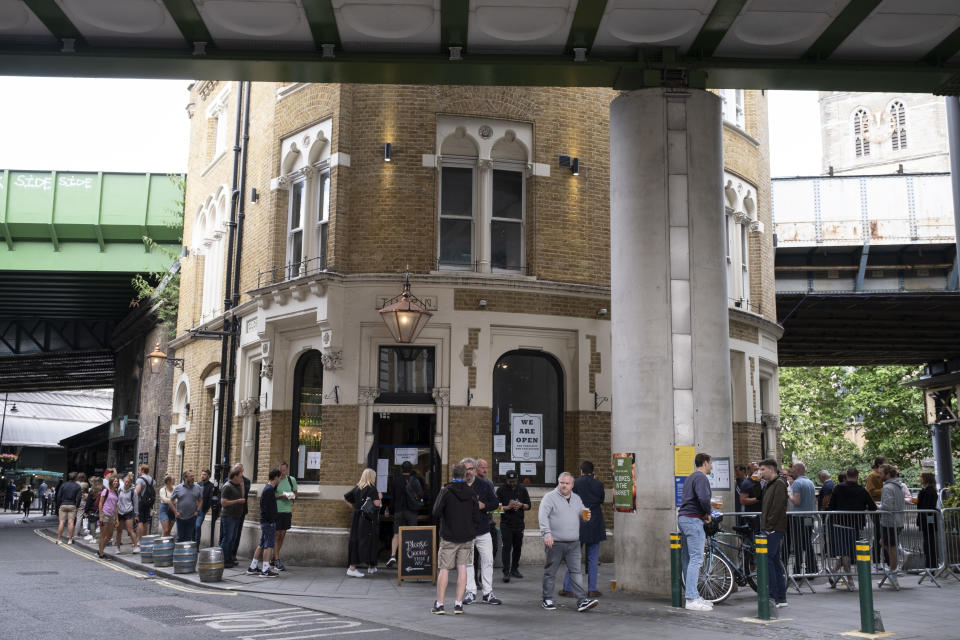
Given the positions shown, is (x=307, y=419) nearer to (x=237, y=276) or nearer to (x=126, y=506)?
Answer: (x=237, y=276)

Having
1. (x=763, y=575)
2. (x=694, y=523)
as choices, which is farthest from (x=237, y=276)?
(x=763, y=575)

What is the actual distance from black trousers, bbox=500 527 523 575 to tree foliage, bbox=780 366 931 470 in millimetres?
36415

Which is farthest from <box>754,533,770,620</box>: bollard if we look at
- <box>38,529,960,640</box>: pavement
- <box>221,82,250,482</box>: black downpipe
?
<box>221,82,250,482</box>: black downpipe

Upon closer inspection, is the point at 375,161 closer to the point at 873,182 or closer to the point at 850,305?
the point at 850,305

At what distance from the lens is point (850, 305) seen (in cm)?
2756

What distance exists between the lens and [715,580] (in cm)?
1197

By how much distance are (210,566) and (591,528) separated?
6.08 meters

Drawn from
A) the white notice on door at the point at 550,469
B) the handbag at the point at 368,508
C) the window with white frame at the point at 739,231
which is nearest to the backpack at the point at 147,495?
the handbag at the point at 368,508

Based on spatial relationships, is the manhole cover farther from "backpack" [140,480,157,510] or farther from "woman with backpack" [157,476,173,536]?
"backpack" [140,480,157,510]

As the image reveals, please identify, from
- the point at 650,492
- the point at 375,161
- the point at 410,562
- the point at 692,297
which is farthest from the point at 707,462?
the point at 375,161

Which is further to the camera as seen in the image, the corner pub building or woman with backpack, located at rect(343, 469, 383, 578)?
the corner pub building

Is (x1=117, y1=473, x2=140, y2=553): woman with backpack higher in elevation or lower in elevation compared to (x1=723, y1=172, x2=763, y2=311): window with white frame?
lower

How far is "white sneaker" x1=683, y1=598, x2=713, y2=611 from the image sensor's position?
11304 millimetres

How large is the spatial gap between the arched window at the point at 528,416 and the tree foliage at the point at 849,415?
111 ft
